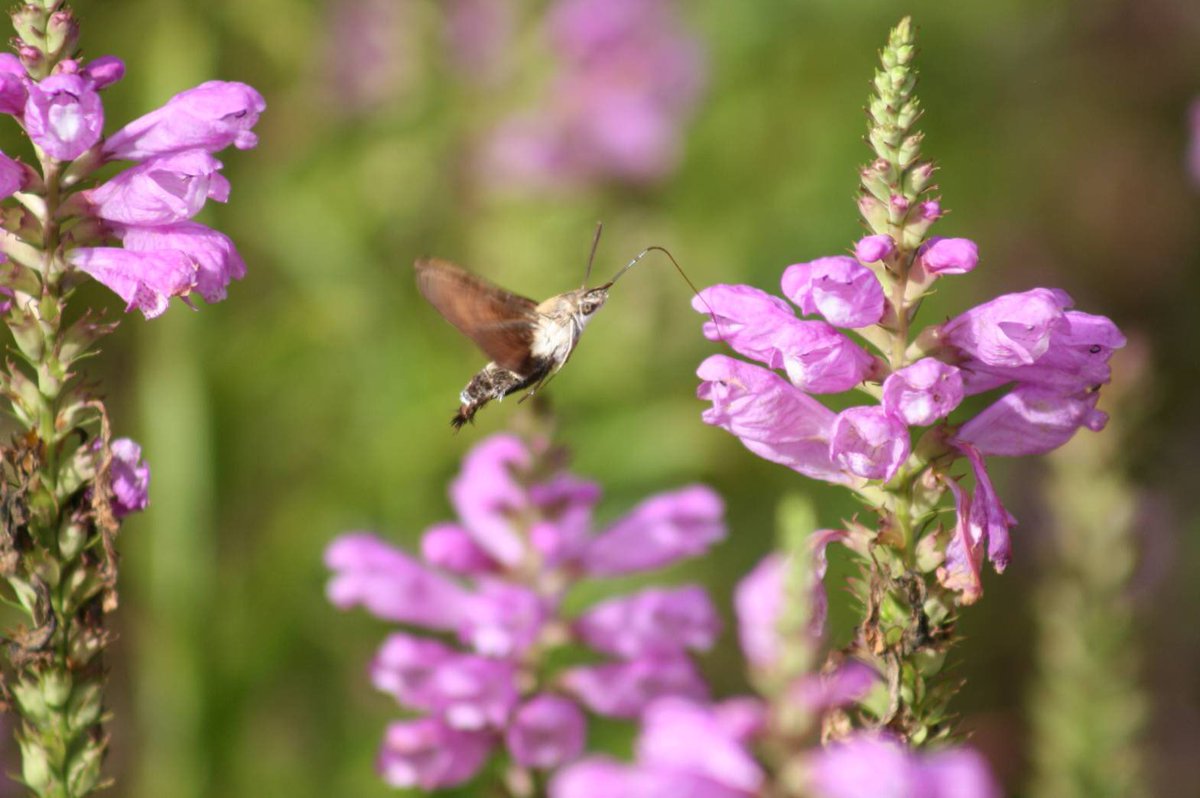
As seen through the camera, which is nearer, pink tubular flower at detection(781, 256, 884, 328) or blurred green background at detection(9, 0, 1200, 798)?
pink tubular flower at detection(781, 256, 884, 328)

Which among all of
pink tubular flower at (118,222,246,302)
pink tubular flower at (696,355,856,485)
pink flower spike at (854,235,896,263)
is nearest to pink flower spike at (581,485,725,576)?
pink tubular flower at (696,355,856,485)

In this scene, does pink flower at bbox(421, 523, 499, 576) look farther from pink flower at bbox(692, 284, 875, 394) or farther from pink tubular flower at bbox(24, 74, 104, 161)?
pink tubular flower at bbox(24, 74, 104, 161)

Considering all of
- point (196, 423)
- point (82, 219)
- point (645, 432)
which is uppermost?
point (645, 432)

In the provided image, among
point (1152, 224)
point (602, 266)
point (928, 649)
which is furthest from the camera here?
point (1152, 224)

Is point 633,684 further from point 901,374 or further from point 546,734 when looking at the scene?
point 901,374

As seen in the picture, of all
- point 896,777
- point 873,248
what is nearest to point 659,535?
point 873,248

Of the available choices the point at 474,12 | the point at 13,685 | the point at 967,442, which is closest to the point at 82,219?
the point at 13,685

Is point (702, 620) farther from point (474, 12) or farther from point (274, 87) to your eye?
point (474, 12)
